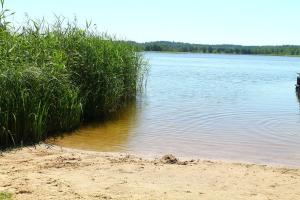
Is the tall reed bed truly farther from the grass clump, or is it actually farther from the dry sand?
the grass clump

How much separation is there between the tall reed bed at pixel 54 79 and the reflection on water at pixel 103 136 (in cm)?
28

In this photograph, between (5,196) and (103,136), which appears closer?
(5,196)

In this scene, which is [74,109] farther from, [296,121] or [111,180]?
[296,121]

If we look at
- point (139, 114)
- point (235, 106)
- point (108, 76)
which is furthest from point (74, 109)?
point (235, 106)

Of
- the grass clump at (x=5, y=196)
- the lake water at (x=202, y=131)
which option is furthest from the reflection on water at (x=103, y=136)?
the grass clump at (x=5, y=196)

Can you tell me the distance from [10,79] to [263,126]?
25.5ft

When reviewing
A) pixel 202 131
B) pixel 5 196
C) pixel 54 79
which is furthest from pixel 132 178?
pixel 202 131

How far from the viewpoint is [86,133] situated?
11.5 m

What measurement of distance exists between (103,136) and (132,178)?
15.3 ft

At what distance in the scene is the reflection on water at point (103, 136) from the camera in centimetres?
1035

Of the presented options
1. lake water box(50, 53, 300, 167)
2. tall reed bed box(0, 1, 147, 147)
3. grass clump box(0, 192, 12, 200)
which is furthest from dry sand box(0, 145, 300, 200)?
lake water box(50, 53, 300, 167)

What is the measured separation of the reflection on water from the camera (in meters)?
10.4

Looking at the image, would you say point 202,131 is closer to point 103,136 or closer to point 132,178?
point 103,136

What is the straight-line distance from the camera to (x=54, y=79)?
10.2m
